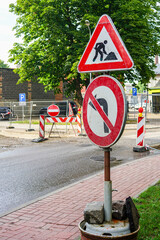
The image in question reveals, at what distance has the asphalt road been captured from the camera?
5.98 m

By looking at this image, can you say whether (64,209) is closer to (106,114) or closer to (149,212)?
(149,212)

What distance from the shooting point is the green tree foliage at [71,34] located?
Answer: 2522 centimetres

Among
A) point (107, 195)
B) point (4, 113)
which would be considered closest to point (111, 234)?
point (107, 195)

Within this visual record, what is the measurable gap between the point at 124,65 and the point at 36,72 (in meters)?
25.0

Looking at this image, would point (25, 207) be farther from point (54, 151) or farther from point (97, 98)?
point (54, 151)

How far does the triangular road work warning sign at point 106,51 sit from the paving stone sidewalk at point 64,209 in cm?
209

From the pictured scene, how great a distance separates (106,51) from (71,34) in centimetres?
2412

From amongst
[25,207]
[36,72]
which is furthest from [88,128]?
[36,72]

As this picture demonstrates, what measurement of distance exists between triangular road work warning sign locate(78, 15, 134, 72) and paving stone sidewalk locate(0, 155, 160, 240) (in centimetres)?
209

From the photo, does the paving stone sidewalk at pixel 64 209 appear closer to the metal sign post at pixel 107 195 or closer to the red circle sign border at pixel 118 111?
the metal sign post at pixel 107 195

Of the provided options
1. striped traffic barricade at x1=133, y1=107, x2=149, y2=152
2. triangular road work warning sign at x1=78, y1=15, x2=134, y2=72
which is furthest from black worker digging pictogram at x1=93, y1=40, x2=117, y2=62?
striped traffic barricade at x1=133, y1=107, x2=149, y2=152

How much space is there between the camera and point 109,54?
3387 mm

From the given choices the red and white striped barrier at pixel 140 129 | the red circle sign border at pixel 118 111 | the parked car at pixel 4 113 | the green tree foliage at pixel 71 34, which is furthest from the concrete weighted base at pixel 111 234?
the parked car at pixel 4 113

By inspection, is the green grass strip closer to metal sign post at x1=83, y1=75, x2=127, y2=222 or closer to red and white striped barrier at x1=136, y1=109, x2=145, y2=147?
metal sign post at x1=83, y1=75, x2=127, y2=222
